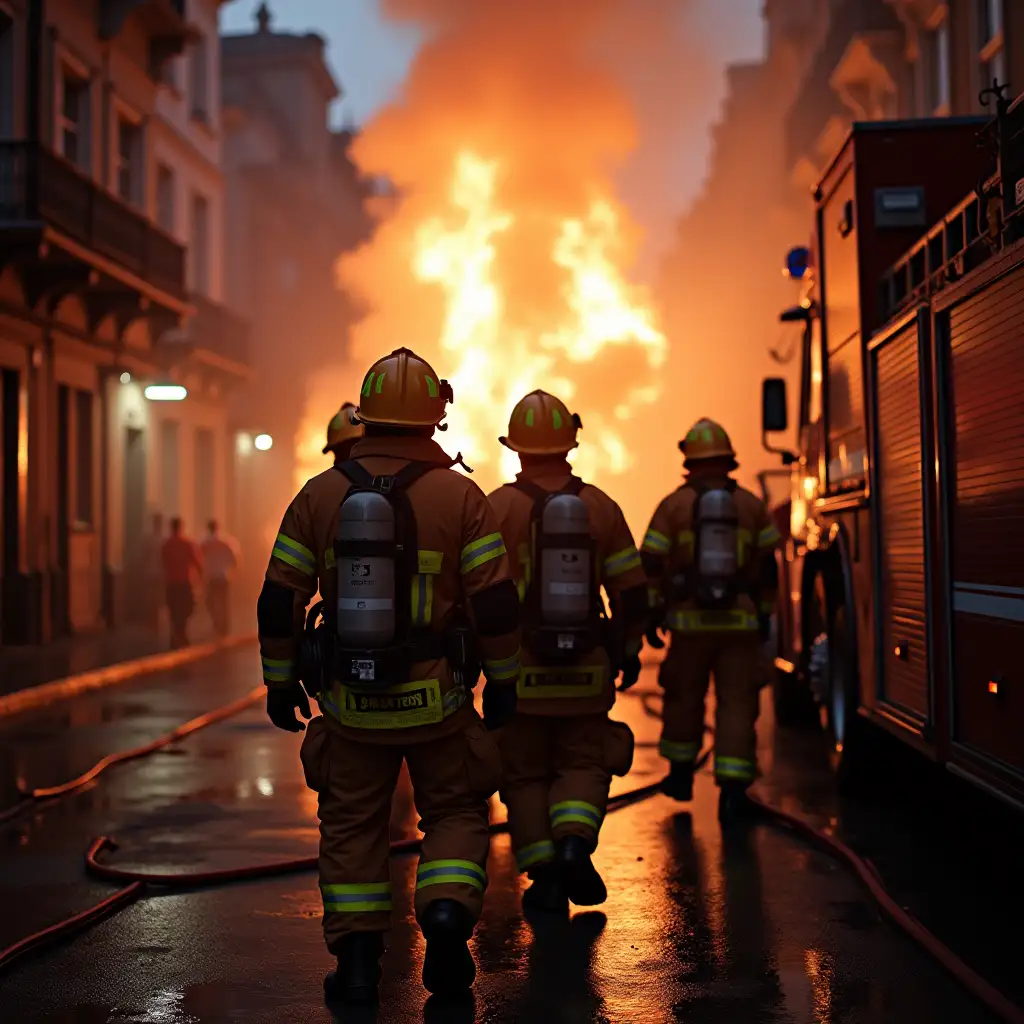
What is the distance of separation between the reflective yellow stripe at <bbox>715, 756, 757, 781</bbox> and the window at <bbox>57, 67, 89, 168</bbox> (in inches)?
749

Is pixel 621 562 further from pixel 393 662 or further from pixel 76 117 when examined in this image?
pixel 76 117

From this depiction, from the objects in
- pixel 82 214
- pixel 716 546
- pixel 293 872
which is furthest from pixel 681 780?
pixel 82 214

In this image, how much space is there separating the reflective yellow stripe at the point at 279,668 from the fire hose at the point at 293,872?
1.23 meters

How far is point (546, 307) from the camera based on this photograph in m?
24.7

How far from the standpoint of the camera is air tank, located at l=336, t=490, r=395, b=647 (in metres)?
4.91

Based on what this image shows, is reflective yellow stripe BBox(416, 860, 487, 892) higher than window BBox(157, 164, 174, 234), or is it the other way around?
window BBox(157, 164, 174, 234)

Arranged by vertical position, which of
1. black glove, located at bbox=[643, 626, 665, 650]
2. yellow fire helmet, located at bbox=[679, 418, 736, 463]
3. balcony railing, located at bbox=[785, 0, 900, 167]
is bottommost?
black glove, located at bbox=[643, 626, 665, 650]

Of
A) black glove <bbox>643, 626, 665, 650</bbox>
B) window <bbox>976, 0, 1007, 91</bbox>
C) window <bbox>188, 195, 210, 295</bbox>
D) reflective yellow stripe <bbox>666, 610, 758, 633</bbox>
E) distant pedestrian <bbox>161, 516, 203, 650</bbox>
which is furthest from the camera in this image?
window <bbox>188, 195, 210, 295</bbox>

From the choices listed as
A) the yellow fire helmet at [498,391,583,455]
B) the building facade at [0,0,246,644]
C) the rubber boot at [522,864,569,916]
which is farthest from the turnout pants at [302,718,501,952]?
the building facade at [0,0,246,644]

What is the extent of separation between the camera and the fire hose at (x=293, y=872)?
4953 mm

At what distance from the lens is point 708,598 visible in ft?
27.4

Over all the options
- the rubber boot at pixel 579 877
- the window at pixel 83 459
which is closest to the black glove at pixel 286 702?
the rubber boot at pixel 579 877

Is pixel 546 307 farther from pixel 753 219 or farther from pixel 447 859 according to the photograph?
pixel 753 219

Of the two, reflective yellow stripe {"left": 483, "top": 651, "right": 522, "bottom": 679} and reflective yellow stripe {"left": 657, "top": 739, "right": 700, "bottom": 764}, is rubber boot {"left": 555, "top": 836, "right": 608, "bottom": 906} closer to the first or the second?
reflective yellow stripe {"left": 483, "top": 651, "right": 522, "bottom": 679}
